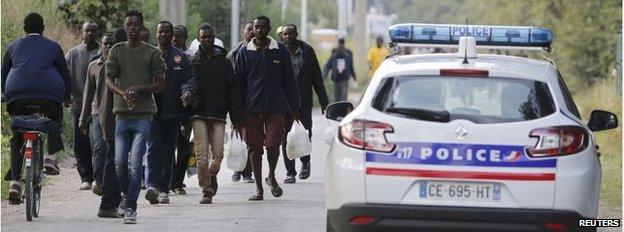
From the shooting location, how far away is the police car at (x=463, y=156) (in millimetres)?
10617

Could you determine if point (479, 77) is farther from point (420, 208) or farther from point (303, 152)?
point (303, 152)

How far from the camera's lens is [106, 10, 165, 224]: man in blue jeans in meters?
13.6

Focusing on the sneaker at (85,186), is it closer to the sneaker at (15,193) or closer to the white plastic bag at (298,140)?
the white plastic bag at (298,140)

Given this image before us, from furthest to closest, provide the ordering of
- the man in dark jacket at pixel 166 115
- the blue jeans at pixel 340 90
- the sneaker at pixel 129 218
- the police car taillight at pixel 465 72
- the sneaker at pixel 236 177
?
the blue jeans at pixel 340 90
the sneaker at pixel 236 177
the man in dark jacket at pixel 166 115
the sneaker at pixel 129 218
the police car taillight at pixel 465 72

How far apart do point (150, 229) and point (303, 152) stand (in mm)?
3553

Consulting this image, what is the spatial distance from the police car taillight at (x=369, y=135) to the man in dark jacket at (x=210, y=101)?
4684mm

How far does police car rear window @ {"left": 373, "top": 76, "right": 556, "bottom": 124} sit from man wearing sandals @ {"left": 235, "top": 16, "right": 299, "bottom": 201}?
15.5ft

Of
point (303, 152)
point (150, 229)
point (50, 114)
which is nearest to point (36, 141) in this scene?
point (50, 114)

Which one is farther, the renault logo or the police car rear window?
the police car rear window

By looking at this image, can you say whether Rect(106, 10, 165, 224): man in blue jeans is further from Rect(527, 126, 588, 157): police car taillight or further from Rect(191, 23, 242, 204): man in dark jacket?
Rect(527, 126, 588, 157): police car taillight

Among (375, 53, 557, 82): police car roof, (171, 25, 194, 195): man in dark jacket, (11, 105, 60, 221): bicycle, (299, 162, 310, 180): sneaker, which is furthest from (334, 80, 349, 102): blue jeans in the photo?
(375, 53, 557, 82): police car roof

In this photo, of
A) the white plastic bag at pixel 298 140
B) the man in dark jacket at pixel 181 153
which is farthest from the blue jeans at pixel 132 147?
the white plastic bag at pixel 298 140

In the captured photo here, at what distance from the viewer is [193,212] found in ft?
48.5

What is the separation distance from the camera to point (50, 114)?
47.5 ft
